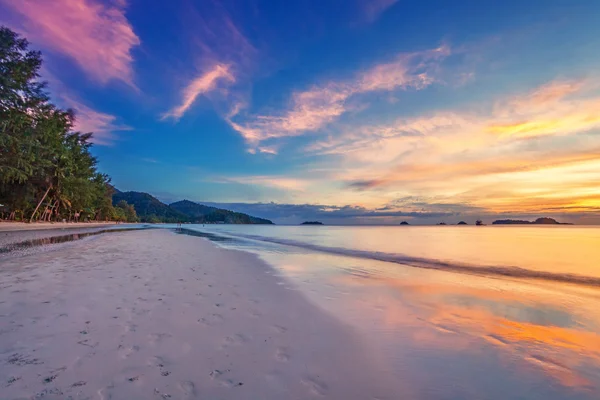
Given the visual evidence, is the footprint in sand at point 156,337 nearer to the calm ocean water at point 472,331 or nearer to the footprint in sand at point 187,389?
the footprint in sand at point 187,389

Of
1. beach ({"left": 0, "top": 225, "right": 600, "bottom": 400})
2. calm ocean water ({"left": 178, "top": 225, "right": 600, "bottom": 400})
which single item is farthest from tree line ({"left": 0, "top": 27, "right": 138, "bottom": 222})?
calm ocean water ({"left": 178, "top": 225, "right": 600, "bottom": 400})

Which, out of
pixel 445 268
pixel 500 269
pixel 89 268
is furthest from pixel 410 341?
pixel 500 269

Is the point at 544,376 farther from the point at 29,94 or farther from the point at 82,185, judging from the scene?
the point at 82,185

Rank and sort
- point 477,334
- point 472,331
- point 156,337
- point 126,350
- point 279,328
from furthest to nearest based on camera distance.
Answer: point 472,331 < point 477,334 < point 279,328 < point 156,337 < point 126,350

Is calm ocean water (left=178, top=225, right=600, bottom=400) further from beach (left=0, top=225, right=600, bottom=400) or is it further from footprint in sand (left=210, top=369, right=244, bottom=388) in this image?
footprint in sand (left=210, top=369, right=244, bottom=388)

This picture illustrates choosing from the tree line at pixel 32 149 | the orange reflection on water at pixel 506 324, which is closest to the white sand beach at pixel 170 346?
the orange reflection on water at pixel 506 324

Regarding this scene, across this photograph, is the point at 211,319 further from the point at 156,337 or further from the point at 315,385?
the point at 315,385

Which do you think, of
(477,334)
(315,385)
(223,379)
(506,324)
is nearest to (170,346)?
(223,379)

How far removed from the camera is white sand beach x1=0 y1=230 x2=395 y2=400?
265cm

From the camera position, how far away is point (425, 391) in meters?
2.94

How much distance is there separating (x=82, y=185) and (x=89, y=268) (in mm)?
53275

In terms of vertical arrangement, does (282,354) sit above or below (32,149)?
below

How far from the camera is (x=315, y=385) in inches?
113

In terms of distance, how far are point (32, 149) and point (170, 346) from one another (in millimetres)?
39515
